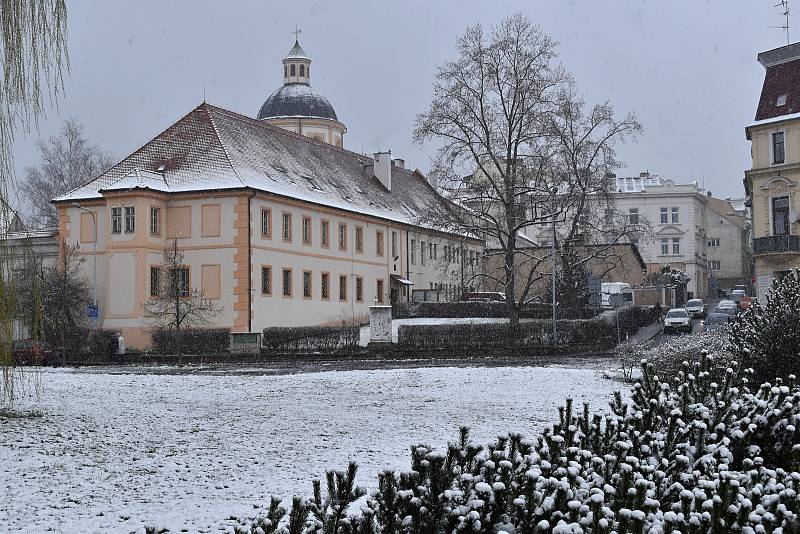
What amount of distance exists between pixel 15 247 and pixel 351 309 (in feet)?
146

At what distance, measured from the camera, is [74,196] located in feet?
164

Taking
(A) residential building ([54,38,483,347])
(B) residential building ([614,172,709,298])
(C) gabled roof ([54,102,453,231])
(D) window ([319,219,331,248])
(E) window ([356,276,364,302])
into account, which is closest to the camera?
(A) residential building ([54,38,483,347])

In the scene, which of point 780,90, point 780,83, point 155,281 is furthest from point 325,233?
point 780,83

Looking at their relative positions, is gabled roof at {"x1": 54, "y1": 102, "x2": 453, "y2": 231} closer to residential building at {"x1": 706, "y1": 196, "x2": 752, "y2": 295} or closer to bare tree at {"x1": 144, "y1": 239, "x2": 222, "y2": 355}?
bare tree at {"x1": 144, "y1": 239, "x2": 222, "y2": 355}

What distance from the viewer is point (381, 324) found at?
39.2m

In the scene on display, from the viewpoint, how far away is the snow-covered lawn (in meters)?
9.64

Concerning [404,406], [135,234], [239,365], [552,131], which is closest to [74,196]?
[135,234]

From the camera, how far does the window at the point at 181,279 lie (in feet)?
150

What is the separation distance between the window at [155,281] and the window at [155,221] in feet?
5.73

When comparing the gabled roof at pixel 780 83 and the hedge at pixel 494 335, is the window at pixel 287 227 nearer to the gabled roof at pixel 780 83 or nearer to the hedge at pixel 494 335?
the hedge at pixel 494 335

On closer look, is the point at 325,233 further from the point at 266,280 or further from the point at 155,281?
the point at 155,281

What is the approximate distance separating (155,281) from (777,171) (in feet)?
101

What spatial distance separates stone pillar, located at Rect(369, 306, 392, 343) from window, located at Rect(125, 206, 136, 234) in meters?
14.6

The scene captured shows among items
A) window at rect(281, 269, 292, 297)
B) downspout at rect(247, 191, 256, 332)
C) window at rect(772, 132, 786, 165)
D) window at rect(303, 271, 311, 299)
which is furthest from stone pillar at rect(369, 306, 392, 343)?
window at rect(772, 132, 786, 165)
